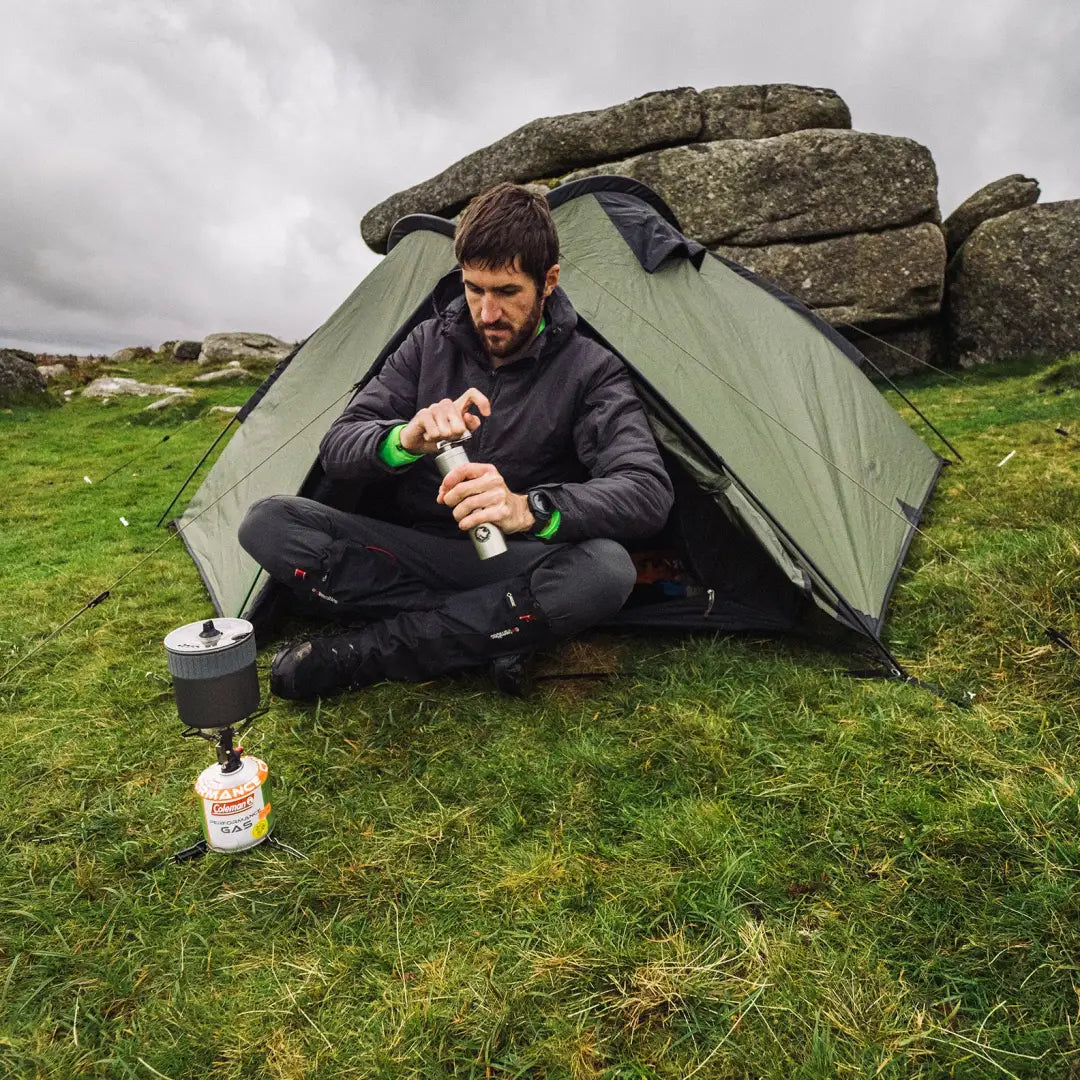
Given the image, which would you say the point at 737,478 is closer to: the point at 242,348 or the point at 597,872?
the point at 597,872

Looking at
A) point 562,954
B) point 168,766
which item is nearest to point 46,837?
point 168,766

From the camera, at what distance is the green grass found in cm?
165

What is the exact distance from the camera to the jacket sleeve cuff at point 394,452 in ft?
9.11

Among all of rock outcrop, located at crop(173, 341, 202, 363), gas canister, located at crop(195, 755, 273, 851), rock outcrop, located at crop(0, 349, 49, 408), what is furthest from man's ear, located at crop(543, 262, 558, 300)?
rock outcrop, located at crop(173, 341, 202, 363)

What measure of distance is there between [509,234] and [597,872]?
210 cm

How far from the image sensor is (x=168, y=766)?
108 inches

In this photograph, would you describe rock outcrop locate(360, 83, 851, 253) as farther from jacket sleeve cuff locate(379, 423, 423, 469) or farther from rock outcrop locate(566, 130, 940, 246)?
jacket sleeve cuff locate(379, 423, 423, 469)

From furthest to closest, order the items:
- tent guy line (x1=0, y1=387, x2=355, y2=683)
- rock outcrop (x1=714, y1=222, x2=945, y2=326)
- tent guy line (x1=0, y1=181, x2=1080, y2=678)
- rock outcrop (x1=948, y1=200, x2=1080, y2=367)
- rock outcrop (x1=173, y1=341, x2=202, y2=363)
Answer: rock outcrop (x1=173, y1=341, x2=202, y2=363) < rock outcrop (x1=714, y1=222, x2=945, y2=326) < rock outcrop (x1=948, y1=200, x2=1080, y2=367) < tent guy line (x1=0, y1=387, x2=355, y2=683) < tent guy line (x1=0, y1=181, x2=1080, y2=678)

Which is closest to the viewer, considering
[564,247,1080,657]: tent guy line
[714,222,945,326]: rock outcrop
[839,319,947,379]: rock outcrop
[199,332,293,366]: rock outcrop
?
[564,247,1080,657]: tent guy line

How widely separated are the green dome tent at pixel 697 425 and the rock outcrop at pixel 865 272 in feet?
16.8

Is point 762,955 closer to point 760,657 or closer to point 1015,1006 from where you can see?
point 1015,1006

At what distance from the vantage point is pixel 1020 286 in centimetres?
937

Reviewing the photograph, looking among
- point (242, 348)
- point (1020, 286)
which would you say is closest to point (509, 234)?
point (1020, 286)

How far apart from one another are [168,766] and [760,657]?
227 centimetres
